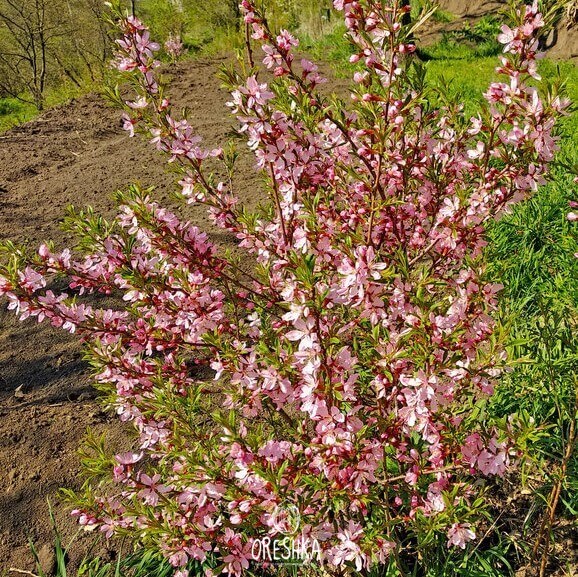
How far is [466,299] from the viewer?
1.81 metres

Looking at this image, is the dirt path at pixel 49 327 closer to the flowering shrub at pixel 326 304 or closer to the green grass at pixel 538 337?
the flowering shrub at pixel 326 304

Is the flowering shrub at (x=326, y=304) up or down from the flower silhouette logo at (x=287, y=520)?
up

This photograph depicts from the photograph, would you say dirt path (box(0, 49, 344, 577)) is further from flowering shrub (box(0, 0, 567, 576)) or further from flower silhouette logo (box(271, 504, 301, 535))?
flower silhouette logo (box(271, 504, 301, 535))

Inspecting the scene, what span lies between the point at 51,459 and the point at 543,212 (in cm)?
384

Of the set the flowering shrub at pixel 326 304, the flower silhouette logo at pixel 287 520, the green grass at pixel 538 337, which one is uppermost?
the flowering shrub at pixel 326 304

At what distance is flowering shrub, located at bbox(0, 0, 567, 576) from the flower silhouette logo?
0.04ft

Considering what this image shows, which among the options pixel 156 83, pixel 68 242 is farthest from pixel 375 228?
pixel 68 242

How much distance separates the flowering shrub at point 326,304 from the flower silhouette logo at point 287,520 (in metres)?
0.01

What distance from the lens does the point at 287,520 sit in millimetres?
1785

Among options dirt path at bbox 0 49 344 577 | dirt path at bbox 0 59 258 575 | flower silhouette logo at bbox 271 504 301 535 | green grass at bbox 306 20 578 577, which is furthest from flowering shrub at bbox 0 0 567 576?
dirt path at bbox 0 59 258 575

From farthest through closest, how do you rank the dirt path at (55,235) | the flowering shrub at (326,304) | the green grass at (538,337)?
the dirt path at (55,235)
the green grass at (538,337)
the flowering shrub at (326,304)

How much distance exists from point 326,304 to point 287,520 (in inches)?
30.0

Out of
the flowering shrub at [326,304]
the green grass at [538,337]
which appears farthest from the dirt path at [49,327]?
the green grass at [538,337]

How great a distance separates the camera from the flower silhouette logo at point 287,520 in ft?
5.58
